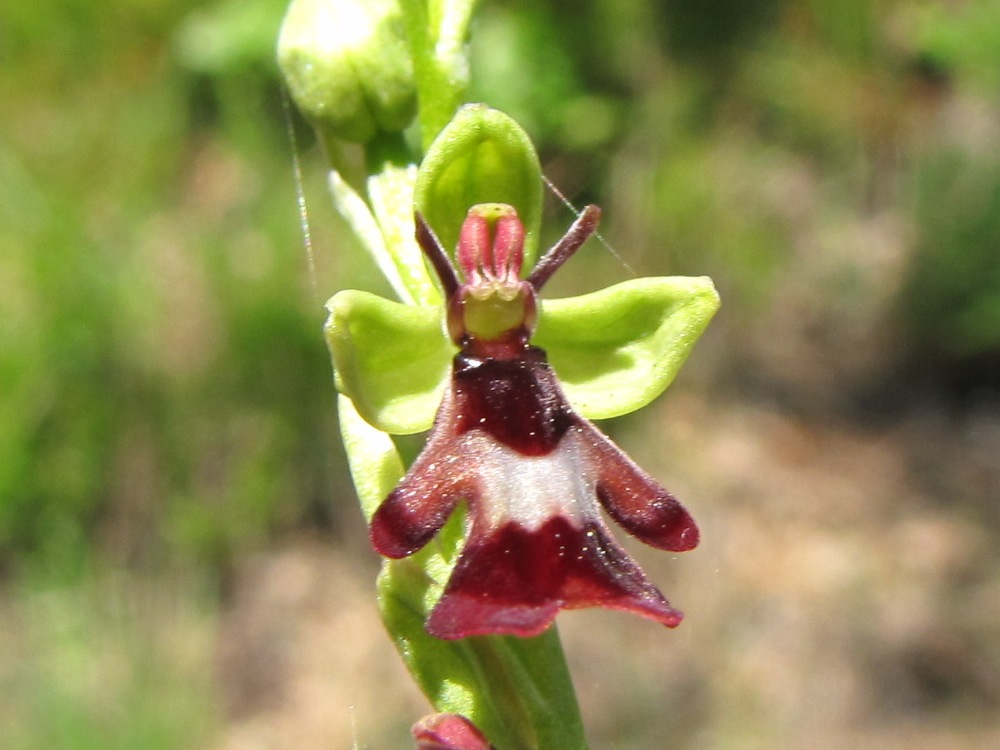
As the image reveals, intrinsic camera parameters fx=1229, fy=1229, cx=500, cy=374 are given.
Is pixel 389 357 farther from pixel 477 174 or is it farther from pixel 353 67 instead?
pixel 353 67

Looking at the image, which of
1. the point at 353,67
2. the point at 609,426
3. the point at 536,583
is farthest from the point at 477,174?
the point at 609,426

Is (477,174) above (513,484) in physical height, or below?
above

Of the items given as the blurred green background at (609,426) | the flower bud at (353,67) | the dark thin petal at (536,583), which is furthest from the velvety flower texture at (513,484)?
the blurred green background at (609,426)

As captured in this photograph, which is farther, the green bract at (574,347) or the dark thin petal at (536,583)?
the green bract at (574,347)

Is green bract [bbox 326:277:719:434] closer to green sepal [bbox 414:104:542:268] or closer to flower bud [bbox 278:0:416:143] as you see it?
green sepal [bbox 414:104:542:268]

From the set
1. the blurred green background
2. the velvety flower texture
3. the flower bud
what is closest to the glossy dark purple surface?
the velvety flower texture

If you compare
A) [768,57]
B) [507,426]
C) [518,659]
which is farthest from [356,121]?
[768,57]

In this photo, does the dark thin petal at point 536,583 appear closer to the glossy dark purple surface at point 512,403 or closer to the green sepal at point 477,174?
the glossy dark purple surface at point 512,403
